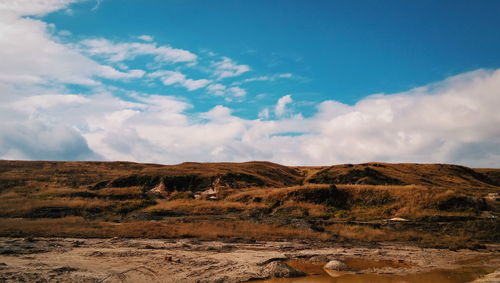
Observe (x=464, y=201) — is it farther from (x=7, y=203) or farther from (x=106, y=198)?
(x=7, y=203)

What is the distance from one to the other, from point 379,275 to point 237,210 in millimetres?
25240

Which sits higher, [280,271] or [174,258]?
[280,271]

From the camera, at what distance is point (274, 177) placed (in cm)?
7875

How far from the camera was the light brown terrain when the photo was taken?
18.3 m

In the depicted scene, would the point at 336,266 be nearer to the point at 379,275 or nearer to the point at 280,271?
the point at 379,275

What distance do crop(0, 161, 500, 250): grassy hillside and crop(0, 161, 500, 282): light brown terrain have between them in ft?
0.42

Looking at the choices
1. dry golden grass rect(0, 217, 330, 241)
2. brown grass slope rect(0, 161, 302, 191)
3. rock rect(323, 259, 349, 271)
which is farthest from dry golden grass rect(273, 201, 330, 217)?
rock rect(323, 259, 349, 271)

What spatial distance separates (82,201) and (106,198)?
4.53 m

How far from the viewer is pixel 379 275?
17969 millimetres

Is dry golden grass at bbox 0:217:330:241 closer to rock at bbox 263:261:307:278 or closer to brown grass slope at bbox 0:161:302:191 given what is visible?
rock at bbox 263:261:307:278

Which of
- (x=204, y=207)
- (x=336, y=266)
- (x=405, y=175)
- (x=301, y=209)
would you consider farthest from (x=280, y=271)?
(x=405, y=175)

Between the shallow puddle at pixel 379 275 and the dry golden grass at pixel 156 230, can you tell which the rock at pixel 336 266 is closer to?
the shallow puddle at pixel 379 275

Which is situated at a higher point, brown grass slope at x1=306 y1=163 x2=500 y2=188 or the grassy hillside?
brown grass slope at x1=306 y1=163 x2=500 y2=188

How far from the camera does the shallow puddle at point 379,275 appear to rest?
16.7 m
